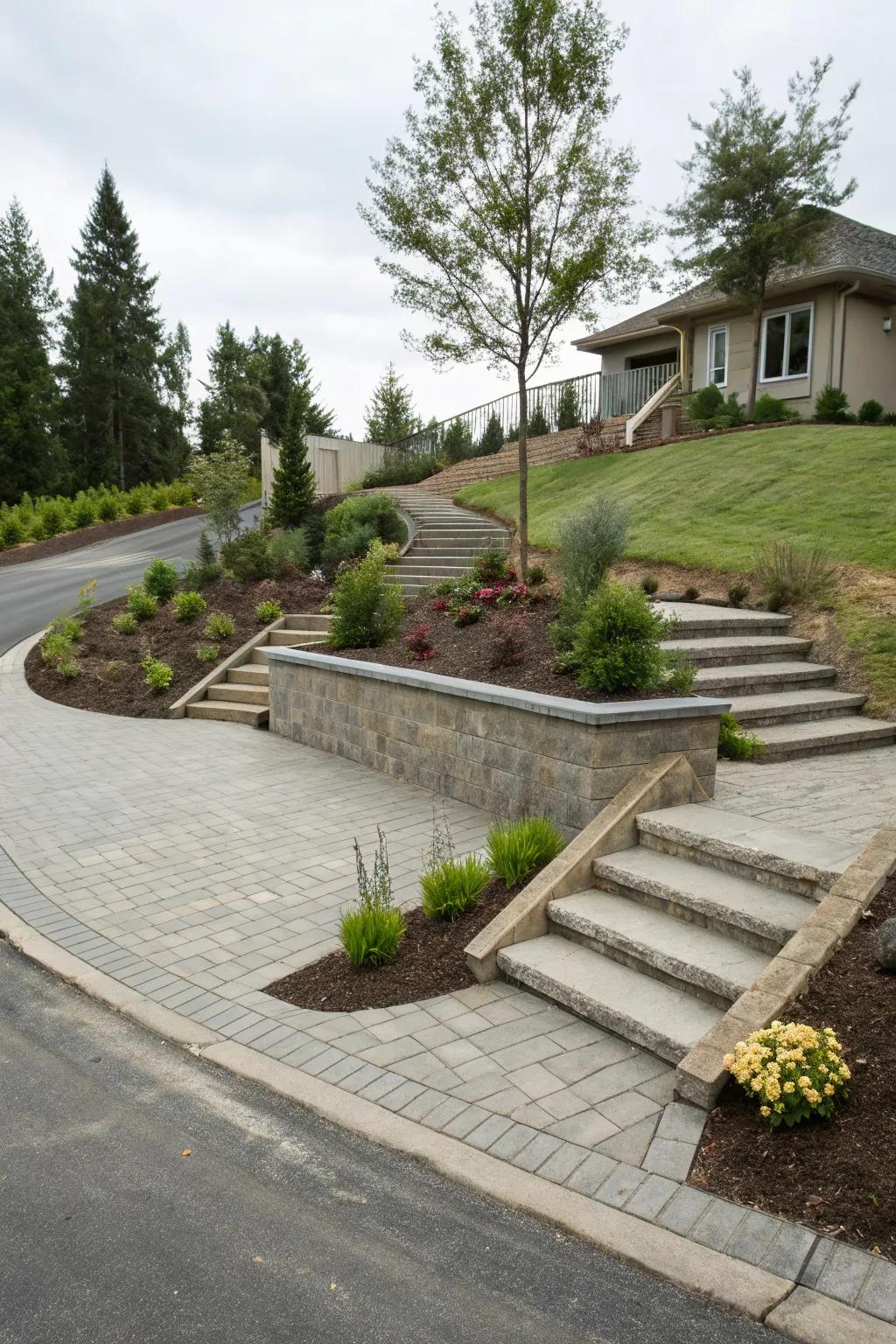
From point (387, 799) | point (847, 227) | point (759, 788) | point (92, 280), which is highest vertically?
point (92, 280)

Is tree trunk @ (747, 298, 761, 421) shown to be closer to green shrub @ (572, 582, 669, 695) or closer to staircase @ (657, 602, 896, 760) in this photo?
staircase @ (657, 602, 896, 760)

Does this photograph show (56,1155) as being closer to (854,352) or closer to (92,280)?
(854,352)

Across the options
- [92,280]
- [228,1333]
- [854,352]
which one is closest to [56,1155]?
[228,1333]

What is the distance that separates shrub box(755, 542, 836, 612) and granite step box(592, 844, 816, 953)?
574 centimetres

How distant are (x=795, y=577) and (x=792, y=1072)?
7.70m

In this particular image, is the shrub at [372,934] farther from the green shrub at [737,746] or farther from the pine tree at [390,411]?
the pine tree at [390,411]

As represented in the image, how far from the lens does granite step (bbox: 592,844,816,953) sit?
3992 millimetres

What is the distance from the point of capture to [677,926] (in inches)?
170

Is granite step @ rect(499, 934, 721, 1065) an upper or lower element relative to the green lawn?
lower

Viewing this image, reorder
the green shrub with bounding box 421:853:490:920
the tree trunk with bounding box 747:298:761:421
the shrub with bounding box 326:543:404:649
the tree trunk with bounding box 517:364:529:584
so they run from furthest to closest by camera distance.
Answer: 1. the tree trunk with bounding box 747:298:761:421
2. the tree trunk with bounding box 517:364:529:584
3. the shrub with bounding box 326:543:404:649
4. the green shrub with bounding box 421:853:490:920

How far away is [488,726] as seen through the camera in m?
6.50

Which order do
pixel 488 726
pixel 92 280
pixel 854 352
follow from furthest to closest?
pixel 92 280, pixel 854 352, pixel 488 726

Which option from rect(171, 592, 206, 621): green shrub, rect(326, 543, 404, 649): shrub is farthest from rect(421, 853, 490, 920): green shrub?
rect(171, 592, 206, 621): green shrub

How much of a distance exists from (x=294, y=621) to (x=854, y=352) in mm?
14624
